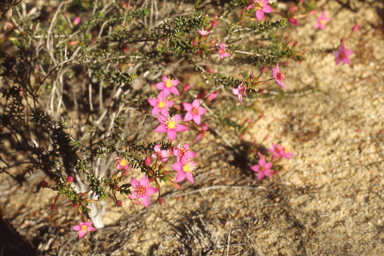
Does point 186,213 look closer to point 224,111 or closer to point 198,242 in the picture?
point 198,242

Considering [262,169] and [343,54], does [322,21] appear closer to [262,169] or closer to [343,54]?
[343,54]

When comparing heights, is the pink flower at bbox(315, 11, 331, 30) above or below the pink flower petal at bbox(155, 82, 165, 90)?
below

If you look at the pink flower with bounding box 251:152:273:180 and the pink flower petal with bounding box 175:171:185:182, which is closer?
the pink flower petal with bounding box 175:171:185:182

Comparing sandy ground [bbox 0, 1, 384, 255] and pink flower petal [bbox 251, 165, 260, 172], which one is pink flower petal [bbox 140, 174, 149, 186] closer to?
sandy ground [bbox 0, 1, 384, 255]

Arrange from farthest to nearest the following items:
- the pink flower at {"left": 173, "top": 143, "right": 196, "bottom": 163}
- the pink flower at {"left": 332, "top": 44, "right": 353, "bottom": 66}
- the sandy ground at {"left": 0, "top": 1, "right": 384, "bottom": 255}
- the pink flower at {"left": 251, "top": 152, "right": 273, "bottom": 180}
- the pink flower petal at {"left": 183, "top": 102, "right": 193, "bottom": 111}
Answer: the pink flower at {"left": 332, "top": 44, "right": 353, "bottom": 66}, the pink flower at {"left": 251, "top": 152, "right": 273, "bottom": 180}, the sandy ground at {"left": 0, "top": 1, "right": 384, "bottom": 255}, the pink flower petal at {"left": 183, "top": 102, "right": 193, "bottom": 111}, the pink flower at {"left": 173, "top": 143, "right": 196, "bottom": 163}

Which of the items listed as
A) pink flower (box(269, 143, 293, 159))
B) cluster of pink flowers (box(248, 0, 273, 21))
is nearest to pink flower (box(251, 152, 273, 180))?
pink flower (box(269, 143, 293, 159))

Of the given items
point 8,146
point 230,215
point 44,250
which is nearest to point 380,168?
point 230,215

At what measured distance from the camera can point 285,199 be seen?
2146 millimetres

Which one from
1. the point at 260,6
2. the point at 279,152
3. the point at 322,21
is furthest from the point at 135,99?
the point at 322,21

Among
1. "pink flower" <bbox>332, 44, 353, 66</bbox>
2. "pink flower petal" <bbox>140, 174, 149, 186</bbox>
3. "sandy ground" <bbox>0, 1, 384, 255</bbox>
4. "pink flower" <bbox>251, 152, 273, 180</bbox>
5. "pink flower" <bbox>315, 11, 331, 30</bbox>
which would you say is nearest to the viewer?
"pink flower petal" <bbox>140, 174, 149, 186</bbox>

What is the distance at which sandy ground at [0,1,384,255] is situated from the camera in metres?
1.92

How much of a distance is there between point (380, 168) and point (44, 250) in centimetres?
279

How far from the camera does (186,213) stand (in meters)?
2.17

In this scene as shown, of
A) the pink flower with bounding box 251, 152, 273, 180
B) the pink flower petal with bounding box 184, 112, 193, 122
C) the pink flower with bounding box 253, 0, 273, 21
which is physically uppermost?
the pink flower with bounding box 253, 0, 273, 21
